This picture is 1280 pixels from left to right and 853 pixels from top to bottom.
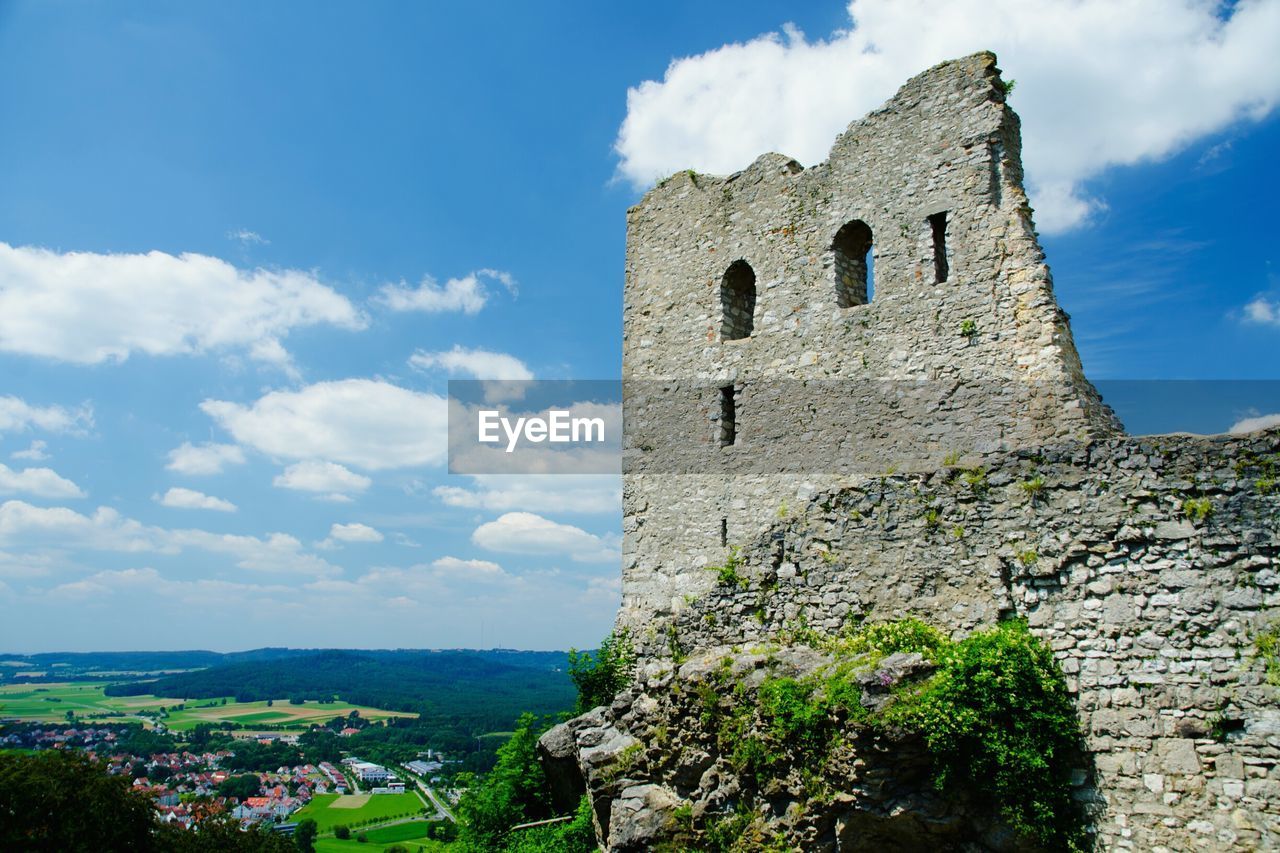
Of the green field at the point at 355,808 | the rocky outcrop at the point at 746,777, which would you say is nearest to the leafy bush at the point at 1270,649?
the rocky outcrop at the point at 746,777

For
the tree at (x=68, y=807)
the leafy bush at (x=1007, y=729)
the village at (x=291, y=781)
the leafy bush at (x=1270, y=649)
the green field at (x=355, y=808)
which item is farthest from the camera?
the green field at (x=355, y=808)

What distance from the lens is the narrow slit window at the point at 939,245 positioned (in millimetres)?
13727

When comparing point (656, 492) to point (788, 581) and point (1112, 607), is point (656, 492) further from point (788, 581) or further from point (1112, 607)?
point (1112, 607)

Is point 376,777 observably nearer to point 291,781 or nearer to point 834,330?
point 291,781

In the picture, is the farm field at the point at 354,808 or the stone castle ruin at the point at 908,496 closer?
the stone castle ruin at the point at 908,496

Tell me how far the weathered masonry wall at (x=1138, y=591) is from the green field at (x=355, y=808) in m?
41.1

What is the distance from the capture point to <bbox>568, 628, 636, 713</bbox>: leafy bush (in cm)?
1516

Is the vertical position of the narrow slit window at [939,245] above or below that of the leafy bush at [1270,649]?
above

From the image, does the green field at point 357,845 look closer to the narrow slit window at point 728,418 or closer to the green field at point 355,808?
the green field at point 355,808

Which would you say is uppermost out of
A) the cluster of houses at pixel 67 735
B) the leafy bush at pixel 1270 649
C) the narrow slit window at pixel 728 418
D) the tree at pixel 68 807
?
the narrow slit window at pixel 728 418

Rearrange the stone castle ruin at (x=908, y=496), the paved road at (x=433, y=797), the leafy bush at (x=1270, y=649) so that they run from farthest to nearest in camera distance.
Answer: the paved road at (x=433, y=797)
the stone castle ruin at (x=908, y=496)
the leafy bush at (x=1270, y=649)

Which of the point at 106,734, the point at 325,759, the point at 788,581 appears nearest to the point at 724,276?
the point at 788,581

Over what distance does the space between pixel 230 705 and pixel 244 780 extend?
62977mm

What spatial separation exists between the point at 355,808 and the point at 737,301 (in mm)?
40813
